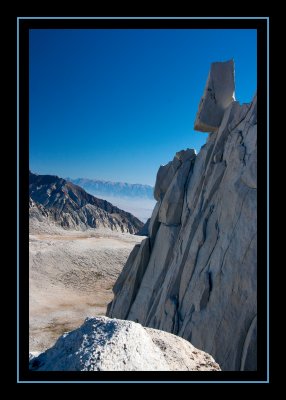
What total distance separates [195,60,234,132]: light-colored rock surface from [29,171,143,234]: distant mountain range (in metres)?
105

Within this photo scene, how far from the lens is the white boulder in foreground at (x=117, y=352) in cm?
554

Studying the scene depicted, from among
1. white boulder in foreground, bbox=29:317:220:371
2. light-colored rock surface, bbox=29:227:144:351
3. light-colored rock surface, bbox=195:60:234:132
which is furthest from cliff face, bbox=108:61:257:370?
light-colored rock surface, bbox=29:227:144:351

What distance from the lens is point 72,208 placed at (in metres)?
157

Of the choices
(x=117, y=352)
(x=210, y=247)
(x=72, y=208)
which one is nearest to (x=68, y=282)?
(x=210, y=247)

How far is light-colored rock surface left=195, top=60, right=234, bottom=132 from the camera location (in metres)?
25.0

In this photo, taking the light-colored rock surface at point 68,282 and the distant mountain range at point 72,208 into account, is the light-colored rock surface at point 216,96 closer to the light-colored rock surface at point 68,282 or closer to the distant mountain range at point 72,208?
the light-colored rock surface at point 68,282

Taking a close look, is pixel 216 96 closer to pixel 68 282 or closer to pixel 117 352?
pixel 117 352

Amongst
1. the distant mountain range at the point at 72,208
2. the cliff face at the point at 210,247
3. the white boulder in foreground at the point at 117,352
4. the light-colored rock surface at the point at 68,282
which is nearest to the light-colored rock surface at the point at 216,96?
the cliff face at the point at 210,247

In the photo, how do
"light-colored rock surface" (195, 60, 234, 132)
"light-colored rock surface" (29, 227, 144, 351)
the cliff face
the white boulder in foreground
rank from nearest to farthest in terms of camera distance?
1. the white boulder in foreground
2. the cliff face
3. "light-colored rock surface" (195, 60, 234, 132)
4. "light-colored rock surface" (29, 227, 144, 351)

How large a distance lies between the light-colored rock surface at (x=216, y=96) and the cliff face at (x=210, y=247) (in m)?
0.07

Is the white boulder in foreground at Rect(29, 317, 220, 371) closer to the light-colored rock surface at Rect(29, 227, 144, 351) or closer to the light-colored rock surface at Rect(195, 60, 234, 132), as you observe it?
the light-colored rock surface at Rect(195, 60, 234, 132)
